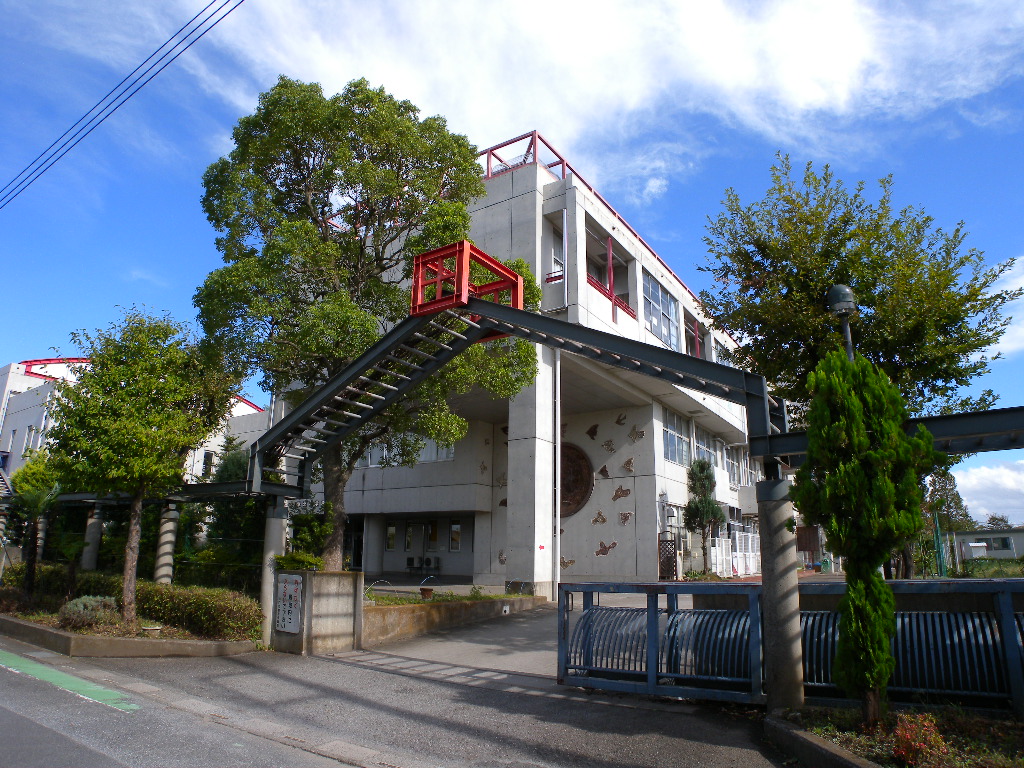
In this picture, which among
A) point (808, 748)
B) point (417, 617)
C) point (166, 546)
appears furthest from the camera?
point (166, 546)

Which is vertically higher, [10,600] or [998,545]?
[998,545]

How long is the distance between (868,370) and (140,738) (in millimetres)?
7428

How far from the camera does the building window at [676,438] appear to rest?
86.1ft

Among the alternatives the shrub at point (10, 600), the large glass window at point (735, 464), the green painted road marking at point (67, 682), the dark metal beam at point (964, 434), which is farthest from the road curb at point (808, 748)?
the large glass window at point (735, 464)

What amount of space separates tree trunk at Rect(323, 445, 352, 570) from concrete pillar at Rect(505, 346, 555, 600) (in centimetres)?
577

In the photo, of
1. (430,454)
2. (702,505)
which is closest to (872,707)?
(702,505)

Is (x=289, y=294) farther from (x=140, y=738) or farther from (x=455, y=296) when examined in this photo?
(x=140, y=738)

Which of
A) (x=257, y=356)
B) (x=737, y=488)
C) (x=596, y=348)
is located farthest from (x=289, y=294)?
(x=737, y=488)

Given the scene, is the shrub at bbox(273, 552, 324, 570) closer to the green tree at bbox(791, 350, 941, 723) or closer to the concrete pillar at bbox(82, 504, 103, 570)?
the green tree at bbox(791, 350, 941, 723)

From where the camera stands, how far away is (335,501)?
13.4 metres

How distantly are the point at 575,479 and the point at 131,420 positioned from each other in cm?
1709

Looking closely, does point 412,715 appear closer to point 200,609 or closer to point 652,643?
point 652,643

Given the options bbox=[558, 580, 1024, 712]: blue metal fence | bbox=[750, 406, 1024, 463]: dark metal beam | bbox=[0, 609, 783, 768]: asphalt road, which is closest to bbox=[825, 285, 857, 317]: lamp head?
bbox=[750, 406, 1024, 463]: dark metal beam

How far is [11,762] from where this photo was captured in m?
5.30
